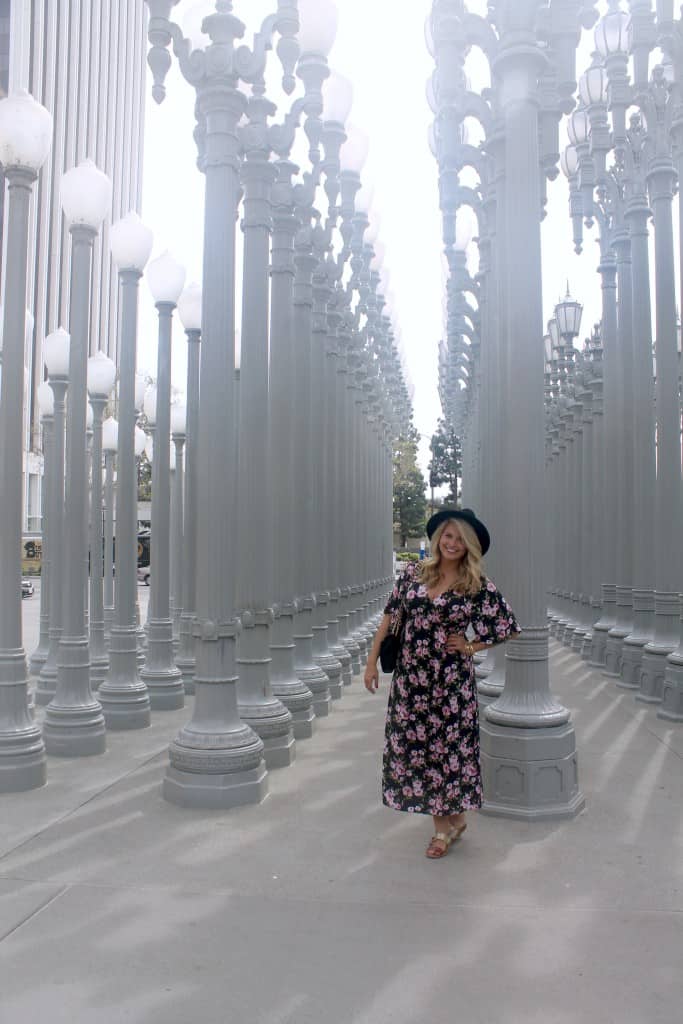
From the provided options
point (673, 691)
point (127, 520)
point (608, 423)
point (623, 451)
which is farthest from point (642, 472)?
point (127, 520)

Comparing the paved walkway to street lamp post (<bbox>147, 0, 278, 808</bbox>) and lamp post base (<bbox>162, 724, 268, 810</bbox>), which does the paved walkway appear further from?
street lamp post (<bbox>147, 0, 278, 808</bbox>)

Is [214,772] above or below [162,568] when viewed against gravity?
below

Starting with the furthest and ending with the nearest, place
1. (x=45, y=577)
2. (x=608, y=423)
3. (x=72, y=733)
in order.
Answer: (x=608, y=423) → (x=45, y=577) → (x=72, y=733)

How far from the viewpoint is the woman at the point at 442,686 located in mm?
5191

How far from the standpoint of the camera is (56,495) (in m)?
11.0

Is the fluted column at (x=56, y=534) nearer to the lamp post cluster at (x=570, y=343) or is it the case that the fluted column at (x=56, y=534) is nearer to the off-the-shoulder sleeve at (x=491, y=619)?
the lamp post cluster at (x=570, y=343)

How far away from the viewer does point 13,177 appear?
7348 millimetres

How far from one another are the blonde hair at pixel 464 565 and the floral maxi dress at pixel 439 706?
0.19 feet

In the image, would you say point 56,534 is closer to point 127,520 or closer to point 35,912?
point 127,520

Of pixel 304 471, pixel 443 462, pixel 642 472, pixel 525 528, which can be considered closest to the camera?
pixel 525 528

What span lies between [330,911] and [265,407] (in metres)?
4.59

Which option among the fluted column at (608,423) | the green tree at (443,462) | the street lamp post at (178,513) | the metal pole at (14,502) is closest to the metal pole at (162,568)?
the street lamp post at (178,513)

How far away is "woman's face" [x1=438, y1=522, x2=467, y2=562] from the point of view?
530 cm

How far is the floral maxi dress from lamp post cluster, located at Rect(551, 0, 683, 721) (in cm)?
502
